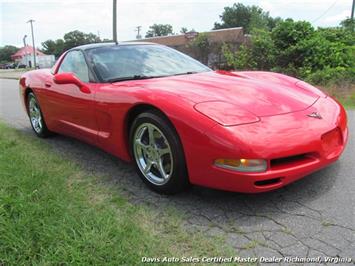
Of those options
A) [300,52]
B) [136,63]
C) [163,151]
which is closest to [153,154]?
[163,151]

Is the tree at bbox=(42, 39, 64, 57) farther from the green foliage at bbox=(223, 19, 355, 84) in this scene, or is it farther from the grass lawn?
the grass lawn

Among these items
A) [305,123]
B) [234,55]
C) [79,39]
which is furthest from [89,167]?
[79,39]

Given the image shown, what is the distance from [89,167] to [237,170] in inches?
71.5

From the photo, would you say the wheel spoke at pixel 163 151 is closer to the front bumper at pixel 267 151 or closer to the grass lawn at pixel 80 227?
the front bumper at pixel 267 151

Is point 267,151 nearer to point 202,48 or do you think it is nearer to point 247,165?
point 247,165

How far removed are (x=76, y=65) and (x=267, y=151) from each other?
2.54 metres

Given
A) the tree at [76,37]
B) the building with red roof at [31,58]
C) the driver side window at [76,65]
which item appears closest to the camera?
the driver side window at [76,65]

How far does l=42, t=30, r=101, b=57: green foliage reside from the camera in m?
79.1

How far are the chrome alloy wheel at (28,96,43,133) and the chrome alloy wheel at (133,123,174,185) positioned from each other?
237cm

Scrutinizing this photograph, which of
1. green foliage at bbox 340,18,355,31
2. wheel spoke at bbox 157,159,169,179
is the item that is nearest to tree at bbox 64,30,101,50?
green foliage at bbox 340,18,355,31

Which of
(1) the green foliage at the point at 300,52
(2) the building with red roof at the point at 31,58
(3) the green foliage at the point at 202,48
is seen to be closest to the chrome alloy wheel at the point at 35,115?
(1) the green foliage at the point at 300,52

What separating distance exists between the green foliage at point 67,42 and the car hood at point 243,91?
7634 centimetres

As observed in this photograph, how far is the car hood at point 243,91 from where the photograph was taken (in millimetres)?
2717

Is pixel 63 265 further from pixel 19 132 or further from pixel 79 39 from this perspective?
pixel 79 39
